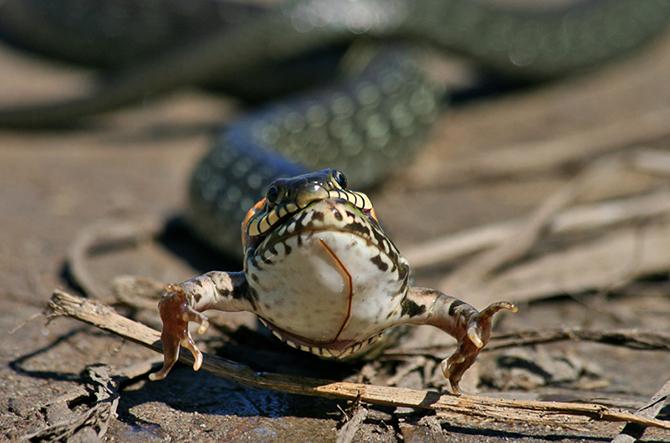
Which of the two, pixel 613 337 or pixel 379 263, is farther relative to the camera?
pixel 613 337

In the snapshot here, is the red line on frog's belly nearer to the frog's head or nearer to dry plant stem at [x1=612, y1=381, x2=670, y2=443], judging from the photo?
the frog's head

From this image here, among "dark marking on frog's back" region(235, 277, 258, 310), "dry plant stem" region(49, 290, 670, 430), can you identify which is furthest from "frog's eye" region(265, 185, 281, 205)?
"dry plant stem" region(49, 290, 670, 430)

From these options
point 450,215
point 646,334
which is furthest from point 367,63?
point 646,334

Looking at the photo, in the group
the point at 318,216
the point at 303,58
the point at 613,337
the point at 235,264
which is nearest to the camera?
the point at 318,216

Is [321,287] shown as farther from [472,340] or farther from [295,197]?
[472,340]

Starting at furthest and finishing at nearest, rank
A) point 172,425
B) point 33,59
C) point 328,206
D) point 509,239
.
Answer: point 33,59
point 509,239
point 172,425
point 328,206

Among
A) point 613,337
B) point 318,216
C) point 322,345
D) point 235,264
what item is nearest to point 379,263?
point 318,216

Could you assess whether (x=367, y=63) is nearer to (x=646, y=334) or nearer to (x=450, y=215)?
(x=450, y=215)

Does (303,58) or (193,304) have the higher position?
(303,58)

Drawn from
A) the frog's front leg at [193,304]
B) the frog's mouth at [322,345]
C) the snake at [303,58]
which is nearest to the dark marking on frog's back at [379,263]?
the frog's mouth at [322,345]
